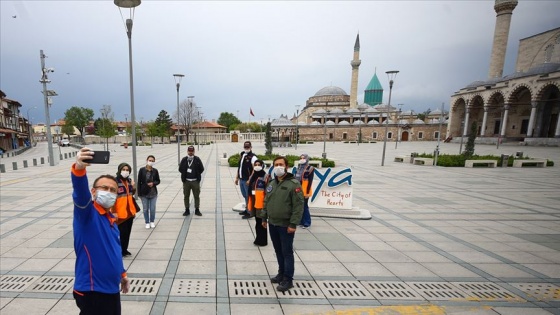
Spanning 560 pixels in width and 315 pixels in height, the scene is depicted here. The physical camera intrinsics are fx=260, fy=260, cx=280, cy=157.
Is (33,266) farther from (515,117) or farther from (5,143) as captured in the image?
(515,117)

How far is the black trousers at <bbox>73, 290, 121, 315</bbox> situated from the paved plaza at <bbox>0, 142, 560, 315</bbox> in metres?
1.54

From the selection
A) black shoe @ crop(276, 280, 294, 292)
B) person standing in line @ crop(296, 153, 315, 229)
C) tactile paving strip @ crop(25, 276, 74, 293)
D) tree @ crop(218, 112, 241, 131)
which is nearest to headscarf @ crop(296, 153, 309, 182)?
person standing in line @ crop(296, 153, 315, 229)

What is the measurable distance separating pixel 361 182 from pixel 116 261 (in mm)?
13160

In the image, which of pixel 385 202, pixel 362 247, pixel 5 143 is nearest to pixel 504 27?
pixel 385 202

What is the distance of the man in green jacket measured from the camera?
13.2ft

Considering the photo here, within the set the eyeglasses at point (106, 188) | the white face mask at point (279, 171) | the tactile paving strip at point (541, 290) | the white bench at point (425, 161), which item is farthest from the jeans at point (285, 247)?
the white bench at point (425, 161)

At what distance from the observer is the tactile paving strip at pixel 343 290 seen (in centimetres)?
410

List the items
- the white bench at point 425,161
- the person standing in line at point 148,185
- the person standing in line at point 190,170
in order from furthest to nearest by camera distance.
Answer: the white bench at point 425,161 < the person standing in line at point 190,170 < the person standing in line at point 148,185

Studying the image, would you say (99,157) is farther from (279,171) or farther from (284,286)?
(284,286)

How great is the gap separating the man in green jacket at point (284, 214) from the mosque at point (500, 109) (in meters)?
25.7

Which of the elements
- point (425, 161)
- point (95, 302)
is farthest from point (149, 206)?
point (425, 161)

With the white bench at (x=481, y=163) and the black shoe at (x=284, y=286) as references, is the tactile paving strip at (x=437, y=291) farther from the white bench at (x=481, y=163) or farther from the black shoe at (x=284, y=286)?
the white bench at (x=481, y=163)

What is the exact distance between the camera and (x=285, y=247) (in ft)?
13.6

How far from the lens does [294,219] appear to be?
12.9 feet
